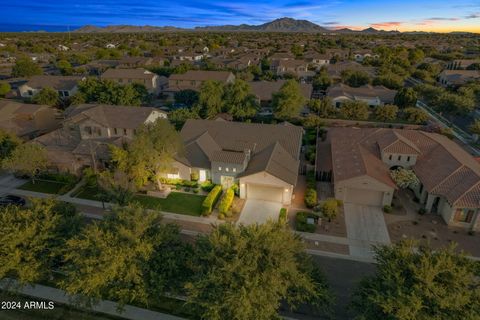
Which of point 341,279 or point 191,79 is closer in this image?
point 341,279

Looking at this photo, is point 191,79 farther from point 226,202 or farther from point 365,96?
point 226,202

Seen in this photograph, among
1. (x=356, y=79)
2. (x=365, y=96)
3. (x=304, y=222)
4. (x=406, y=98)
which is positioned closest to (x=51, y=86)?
(x=304, y=222)

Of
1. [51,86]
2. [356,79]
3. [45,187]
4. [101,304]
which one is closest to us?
[101,304]

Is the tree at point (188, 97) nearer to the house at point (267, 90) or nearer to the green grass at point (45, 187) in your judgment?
the house at point (267, 90)

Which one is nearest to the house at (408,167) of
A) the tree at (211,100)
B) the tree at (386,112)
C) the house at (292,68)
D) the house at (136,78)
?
the tree at (386,112)

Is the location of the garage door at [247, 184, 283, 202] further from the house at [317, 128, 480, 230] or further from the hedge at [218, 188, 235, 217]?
the house at [317, 128, 480, 230]

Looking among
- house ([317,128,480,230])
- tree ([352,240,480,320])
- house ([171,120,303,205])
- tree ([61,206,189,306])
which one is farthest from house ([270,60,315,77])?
tree ([352,240,480,320])
